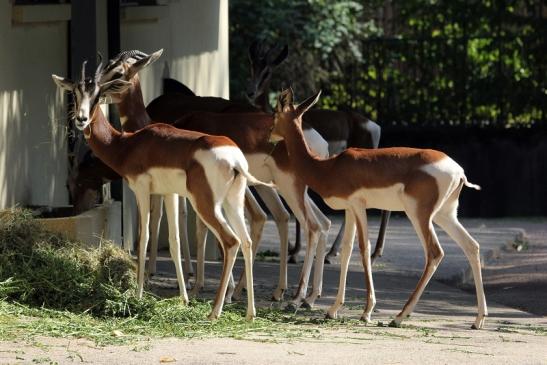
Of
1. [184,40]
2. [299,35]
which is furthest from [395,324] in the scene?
[299,35]

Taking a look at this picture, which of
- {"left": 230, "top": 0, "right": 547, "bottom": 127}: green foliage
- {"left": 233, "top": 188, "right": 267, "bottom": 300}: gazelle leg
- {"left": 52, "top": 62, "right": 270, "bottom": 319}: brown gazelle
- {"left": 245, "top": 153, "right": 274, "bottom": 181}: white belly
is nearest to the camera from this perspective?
{"left": 52, "top": 62, "right": 270, "bottom": 319}: brown gazelle

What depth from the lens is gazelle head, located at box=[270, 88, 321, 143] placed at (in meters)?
9.70

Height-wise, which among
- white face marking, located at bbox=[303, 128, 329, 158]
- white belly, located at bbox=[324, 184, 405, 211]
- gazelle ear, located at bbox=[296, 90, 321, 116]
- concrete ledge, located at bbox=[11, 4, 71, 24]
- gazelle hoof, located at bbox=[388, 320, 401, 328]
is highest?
concrete ledge, located at bbox=[11, 4, 71, 24]

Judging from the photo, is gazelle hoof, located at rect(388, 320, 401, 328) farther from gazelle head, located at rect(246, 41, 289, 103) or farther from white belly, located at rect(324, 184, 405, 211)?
gazelle head, located at rect(246, 41, 289, 103)

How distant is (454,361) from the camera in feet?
25.4

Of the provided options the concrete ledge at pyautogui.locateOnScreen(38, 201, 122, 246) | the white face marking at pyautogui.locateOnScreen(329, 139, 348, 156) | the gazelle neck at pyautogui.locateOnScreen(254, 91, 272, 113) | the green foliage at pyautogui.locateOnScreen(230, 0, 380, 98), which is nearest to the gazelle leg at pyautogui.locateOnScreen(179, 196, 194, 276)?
the concrete ledge at pyautogui.locateOnScreen(38, 201, 122, 246)

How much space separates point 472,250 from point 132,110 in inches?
115

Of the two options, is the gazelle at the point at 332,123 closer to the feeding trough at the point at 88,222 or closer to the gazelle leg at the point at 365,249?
the feeding trough at the point at 88,222

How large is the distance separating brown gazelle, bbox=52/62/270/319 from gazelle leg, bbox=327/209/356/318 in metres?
0.70

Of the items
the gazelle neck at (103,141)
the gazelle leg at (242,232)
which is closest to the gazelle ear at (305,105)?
the gazelle leg at (242,232)

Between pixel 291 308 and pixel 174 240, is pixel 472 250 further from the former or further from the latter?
pixel 174 240

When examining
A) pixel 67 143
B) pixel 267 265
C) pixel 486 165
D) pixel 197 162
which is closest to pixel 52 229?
pixel 197 162

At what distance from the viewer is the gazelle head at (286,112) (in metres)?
9.70

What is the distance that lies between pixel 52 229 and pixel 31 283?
0.94 m
